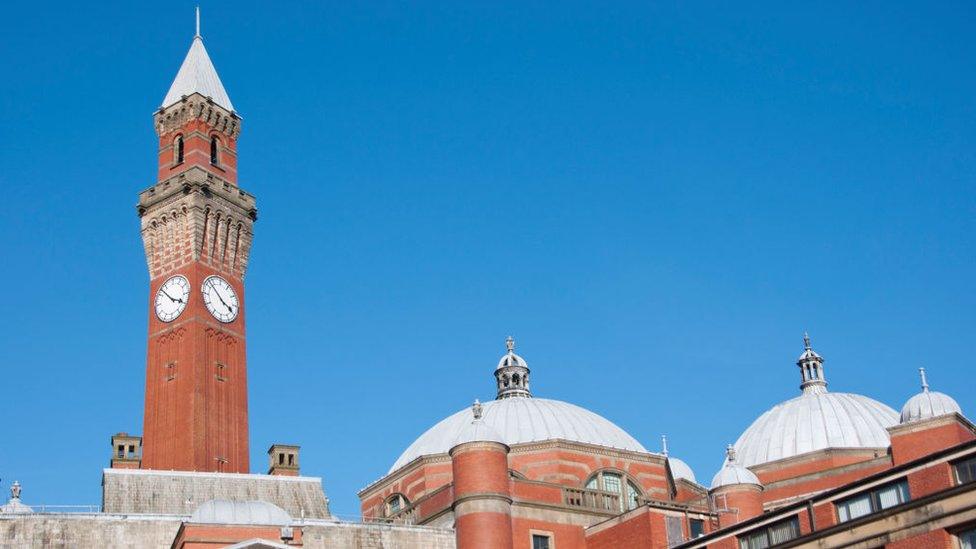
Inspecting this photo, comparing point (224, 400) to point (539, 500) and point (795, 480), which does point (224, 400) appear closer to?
point (539, 500)

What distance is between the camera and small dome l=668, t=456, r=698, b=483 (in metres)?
85.8

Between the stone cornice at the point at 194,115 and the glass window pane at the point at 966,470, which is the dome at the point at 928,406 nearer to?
the glass window pane at the point at 966,470

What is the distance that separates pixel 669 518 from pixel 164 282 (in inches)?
1556

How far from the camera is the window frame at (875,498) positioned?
52062 mm

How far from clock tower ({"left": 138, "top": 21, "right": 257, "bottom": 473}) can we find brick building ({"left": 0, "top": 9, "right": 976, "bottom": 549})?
118mm

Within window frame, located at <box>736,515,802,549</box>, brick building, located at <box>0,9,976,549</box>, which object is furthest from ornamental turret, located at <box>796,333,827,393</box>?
window frame, located at <box>736,515,802,549</box>

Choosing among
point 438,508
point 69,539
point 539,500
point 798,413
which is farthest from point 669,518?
point 69,539

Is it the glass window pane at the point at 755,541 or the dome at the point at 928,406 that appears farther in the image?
the dome at the point at 928,406

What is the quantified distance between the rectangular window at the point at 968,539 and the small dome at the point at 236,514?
29.0 metres

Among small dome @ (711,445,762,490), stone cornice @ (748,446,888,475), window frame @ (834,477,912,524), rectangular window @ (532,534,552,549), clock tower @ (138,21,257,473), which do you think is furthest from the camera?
clock tower @ (138,21,257,473)

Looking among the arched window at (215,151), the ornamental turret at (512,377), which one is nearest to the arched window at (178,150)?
the arched window at (215,151)

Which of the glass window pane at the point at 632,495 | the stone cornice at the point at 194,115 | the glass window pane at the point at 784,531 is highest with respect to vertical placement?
the stone cornice at the point at 194,115

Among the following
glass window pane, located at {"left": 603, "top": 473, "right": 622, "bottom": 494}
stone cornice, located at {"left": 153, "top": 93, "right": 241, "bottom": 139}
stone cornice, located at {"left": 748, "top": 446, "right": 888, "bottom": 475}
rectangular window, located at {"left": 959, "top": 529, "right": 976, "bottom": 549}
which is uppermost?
stone cornice, located at {"left": 153, "top": 93, "right": 241, "bottom": 139}

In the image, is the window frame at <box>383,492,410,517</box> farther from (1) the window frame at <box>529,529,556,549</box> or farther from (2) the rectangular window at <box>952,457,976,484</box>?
(2) the rectangular window at <box>952,457,976,484</box>
